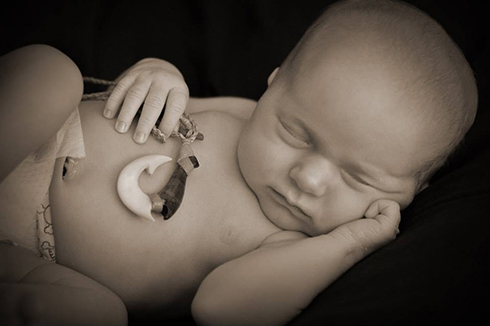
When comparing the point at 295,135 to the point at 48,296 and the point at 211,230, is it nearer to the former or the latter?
the point at 211,230

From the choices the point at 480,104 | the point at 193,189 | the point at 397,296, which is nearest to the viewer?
the point at 397,296

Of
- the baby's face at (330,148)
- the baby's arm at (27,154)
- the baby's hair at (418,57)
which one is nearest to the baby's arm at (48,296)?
the baby's arm at (27,154)

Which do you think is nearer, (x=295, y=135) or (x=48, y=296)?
(x=48, y=296)

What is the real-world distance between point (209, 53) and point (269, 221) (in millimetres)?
794

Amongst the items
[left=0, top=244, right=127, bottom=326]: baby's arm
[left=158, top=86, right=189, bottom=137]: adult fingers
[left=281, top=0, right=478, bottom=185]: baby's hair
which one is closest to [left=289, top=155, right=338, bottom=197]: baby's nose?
[left=281, top=0, right=478, bottom=185]: baby's hair

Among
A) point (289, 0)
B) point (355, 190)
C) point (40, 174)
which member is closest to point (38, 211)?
point (40, 174)

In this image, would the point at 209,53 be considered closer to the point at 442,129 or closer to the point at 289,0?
the point at 289,0

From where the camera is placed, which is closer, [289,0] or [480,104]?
[480,104]

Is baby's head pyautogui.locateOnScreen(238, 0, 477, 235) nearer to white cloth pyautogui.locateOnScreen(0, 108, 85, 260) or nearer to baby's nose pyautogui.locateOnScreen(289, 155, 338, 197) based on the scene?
baby's nose pyautogui.locateOnScreen(289, 155, 338, 197)

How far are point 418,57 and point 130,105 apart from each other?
701 mm

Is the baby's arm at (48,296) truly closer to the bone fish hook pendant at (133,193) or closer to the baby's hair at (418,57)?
the bone fish hook pendant at (133,193)

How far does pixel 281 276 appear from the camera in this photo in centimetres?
105

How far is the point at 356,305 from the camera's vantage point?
0.85 m

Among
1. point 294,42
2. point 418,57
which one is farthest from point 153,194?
point 294,42
